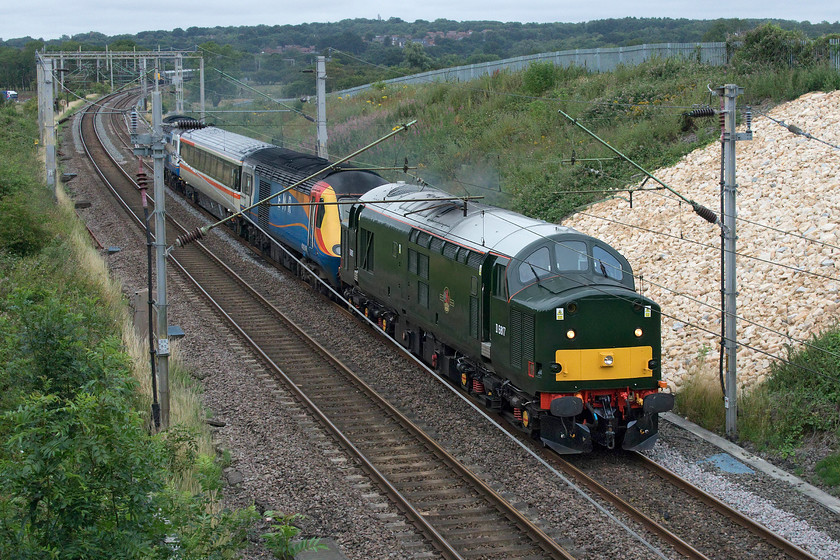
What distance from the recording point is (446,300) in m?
15.6

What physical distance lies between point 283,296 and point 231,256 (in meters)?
5.54

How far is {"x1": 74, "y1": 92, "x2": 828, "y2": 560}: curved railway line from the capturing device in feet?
34.3

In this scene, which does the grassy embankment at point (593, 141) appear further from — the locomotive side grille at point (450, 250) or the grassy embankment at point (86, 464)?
the grassy embankment at point (86, 464)

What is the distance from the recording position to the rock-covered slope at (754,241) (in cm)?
1591

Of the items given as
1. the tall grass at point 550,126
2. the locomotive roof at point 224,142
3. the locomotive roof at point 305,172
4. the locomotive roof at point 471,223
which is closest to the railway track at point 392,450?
the locomotive roof at point 471,223

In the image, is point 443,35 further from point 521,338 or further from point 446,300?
point 521,338

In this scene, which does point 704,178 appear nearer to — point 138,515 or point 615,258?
point 615,258

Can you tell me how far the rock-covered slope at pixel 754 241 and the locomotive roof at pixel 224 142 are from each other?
12152 mm

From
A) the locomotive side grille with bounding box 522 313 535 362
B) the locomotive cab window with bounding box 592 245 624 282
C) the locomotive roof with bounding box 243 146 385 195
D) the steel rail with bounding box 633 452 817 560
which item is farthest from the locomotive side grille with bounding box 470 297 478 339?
the locomotive roof with bounding box 243 146 385 195

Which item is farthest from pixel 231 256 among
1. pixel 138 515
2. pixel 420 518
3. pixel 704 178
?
pixel 138 515

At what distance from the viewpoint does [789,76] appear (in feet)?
84.5

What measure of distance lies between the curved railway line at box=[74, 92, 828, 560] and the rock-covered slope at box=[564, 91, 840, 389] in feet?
12.8

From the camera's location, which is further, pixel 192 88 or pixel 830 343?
pixel 192 88

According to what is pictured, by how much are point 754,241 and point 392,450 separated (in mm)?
9738
